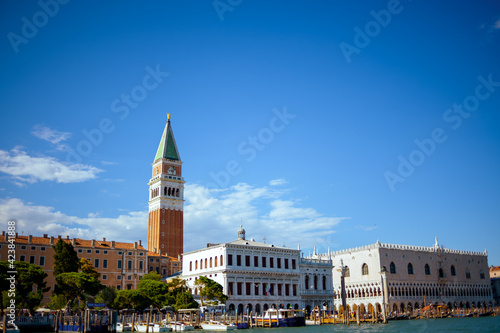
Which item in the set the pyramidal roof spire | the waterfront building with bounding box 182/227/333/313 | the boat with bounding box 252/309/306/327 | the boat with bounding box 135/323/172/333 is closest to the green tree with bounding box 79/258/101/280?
the waterfront building with bounding box 182/227/333/313

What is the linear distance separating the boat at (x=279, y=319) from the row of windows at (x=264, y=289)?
18.2ft

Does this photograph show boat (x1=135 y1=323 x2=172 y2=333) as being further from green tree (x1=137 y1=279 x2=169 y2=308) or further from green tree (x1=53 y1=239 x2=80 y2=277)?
green tree (x1=53 y1=239 x2=80 y2=277)

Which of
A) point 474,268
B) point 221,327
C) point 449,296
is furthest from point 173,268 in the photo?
point 474,268

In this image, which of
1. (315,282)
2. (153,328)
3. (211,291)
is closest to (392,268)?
(315,282)

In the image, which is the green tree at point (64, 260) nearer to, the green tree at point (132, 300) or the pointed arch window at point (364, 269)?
the green tree at point (132, 300)

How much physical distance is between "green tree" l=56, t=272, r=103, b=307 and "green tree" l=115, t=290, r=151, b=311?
3.10m

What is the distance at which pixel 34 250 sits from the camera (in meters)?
53.6

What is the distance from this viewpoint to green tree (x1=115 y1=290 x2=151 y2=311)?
1638 inches

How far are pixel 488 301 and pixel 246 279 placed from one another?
47757 millimetres

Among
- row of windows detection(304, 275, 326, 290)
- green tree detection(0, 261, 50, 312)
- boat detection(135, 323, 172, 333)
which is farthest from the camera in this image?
row of windows detection(304, 275, 326, 290)

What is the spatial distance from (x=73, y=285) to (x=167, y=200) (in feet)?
116

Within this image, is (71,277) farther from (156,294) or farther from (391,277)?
(391,277)

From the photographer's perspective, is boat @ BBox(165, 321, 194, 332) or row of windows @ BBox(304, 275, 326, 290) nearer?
boat @ BBox(165, 321, 194, 332)

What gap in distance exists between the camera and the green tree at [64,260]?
4603cm
